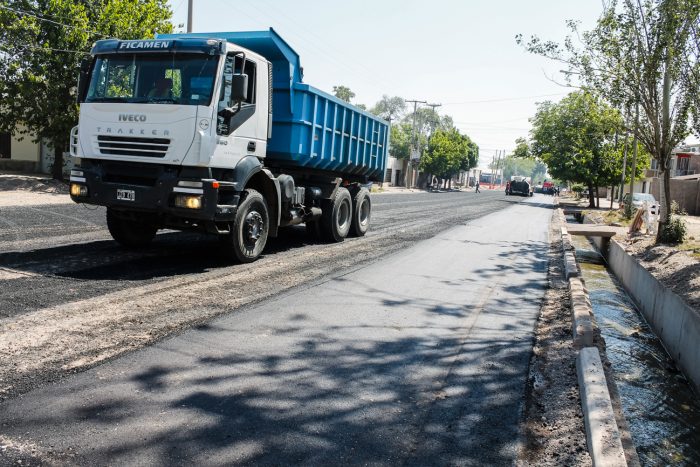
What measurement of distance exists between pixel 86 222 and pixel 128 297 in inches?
274

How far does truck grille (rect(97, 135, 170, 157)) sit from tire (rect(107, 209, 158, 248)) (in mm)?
1278

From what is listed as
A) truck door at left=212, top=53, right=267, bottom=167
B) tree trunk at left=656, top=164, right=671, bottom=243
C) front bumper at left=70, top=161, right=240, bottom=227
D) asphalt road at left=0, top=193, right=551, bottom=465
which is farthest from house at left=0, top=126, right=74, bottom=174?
tree trunk at left=656, top=164, right=671, bottom=243

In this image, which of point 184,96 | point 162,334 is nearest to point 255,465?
point 162,334

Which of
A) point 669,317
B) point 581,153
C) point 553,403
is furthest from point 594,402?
point 581,153

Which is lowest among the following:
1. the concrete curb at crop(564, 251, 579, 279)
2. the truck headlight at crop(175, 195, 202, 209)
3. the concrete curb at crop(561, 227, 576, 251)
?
the concrete curb at crop(564, 251, 579, 279)

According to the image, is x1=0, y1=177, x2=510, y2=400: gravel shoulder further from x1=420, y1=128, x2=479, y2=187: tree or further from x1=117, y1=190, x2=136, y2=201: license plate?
x1=420, y1=128, x2=479, y2=187: tree

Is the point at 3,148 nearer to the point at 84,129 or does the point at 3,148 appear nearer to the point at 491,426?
the point at 84,129

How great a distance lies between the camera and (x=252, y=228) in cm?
923

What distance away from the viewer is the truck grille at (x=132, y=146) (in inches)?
316

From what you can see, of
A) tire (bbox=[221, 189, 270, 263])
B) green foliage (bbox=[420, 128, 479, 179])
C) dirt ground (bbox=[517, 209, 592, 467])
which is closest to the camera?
dirt ground (bbox=[517, 209, 592, 467])

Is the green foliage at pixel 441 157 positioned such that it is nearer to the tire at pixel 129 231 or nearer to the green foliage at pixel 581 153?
the green foliage at pixel 581 153

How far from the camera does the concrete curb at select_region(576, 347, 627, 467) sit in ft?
11.7

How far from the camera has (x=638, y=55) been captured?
15.5m

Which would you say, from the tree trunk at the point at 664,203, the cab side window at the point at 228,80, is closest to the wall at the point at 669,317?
the tree trunk at the point at 664,203
